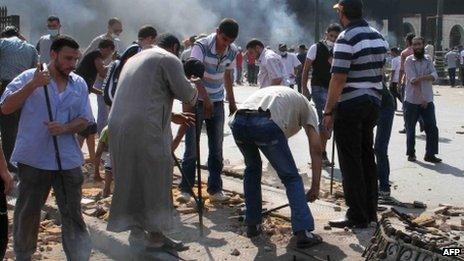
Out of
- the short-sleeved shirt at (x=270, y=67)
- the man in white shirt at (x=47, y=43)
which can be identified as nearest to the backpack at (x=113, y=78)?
the short-sleeved shirt at (x=270, y=67)

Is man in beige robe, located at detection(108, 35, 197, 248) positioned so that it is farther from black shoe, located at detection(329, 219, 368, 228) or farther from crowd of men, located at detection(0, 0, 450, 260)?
black shoe, located at detection(329, 219, 368, 228)

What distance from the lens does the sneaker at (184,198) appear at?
701cm

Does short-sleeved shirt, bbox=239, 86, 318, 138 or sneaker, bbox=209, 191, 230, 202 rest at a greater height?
short-sleeved shirt, bbox=239, 86, 318, 138

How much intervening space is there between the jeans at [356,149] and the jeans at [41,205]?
2272 mm

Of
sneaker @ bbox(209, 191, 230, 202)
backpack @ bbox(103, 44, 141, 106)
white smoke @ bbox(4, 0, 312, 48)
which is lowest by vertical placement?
sneaker @ bbox(209, 191, 230, 202)

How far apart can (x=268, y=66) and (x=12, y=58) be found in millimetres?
3597

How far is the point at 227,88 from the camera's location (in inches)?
292

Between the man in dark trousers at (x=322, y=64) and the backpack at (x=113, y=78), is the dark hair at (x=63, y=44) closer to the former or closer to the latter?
the backpack at (x=113, y=78)

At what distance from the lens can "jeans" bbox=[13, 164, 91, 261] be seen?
482cm

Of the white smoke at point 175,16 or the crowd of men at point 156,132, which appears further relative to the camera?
the white smoke at point 175,16

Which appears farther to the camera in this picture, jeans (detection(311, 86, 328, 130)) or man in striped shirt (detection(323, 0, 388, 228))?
jeans (detection(311, 86, 328, 130))

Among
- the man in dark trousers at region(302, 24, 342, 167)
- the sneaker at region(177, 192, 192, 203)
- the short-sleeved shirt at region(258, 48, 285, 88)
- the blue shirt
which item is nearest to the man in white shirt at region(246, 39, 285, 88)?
the short-sleeved shirt at region(258, 48, 285, 88)

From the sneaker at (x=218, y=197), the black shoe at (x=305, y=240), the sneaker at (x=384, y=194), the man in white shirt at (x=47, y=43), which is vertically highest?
the man in white shirt at (x=47, y=43)

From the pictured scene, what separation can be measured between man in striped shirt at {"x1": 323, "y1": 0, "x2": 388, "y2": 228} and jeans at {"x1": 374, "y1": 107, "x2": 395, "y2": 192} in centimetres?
141
